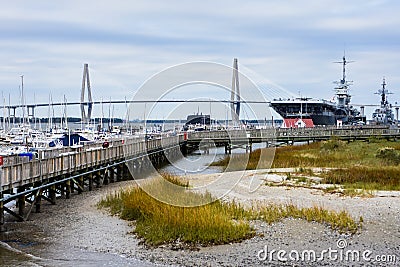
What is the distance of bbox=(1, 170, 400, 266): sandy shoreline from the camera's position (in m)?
18.6

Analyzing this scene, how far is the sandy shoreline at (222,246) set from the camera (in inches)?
734

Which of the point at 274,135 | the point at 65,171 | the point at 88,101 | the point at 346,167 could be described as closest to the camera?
the point at 65,171

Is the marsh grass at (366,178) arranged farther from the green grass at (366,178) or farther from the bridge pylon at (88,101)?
the bridge pylon at (88,101)

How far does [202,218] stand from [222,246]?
5.67 feet

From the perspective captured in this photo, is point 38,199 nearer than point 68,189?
Yes

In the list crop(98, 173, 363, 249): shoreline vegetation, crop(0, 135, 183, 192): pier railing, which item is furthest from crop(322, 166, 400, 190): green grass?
crop(0, 135, 183, 192): pier railing

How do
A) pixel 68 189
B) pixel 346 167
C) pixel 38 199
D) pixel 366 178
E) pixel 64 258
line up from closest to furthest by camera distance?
pixel 64 258 < pixel 38 199 < pixel 68 189 < pixel 366 178 < pixel 346 167

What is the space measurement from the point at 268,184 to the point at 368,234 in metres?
12.4

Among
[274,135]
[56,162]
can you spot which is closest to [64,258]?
[56,162]

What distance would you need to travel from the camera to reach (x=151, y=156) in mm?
56156

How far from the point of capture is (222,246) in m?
19.5

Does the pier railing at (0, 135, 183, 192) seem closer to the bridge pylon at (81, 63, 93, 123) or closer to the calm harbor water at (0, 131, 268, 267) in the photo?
the calm harbor water at (0, 131, 268, 267)

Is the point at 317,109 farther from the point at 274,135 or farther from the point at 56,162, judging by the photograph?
the point at 56,162

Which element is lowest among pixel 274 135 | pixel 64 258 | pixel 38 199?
pixel 64 258
